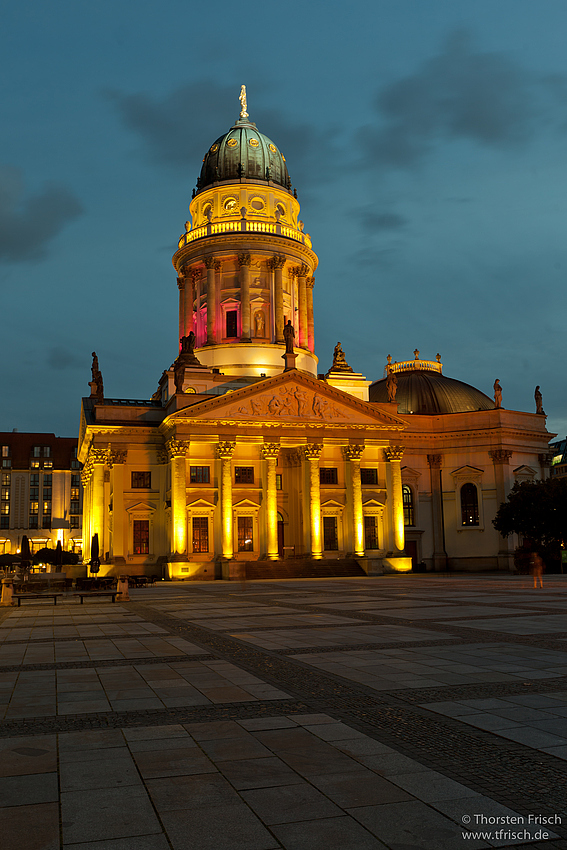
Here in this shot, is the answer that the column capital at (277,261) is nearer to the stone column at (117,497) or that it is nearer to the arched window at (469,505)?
the stone column at (117,497)

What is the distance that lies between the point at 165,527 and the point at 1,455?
77525mm

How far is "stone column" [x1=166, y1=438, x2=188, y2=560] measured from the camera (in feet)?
200

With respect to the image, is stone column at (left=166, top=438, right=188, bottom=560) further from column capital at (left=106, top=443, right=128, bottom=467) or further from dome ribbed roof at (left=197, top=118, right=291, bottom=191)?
dome ribbed roof at (left=197, top=118, right=291, bottom=191)

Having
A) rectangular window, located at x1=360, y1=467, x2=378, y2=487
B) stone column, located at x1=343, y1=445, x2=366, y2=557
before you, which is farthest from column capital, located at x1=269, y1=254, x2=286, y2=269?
rectangular window, located at x1=360, y1=467, x2=378, y2=487

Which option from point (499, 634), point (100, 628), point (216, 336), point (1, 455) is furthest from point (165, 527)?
point (1, 455)

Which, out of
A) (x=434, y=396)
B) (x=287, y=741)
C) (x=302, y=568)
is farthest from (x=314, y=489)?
(x=287, y=741)

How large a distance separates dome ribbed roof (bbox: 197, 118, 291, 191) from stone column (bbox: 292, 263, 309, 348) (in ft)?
34.4

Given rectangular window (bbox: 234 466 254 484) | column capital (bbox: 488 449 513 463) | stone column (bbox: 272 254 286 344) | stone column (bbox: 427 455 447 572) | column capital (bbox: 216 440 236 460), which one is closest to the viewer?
column capital (bbox: 216 440 236 460)

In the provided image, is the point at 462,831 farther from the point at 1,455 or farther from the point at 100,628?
the point at 1,455

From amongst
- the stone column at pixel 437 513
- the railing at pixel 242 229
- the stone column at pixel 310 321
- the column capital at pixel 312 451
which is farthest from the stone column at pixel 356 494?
the railing at pixel 242 229

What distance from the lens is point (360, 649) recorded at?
1741 centimetres

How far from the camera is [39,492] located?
134m

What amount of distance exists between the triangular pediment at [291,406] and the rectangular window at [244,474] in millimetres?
5085

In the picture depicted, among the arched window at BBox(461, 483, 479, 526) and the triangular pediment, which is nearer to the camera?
the triangular pediment
